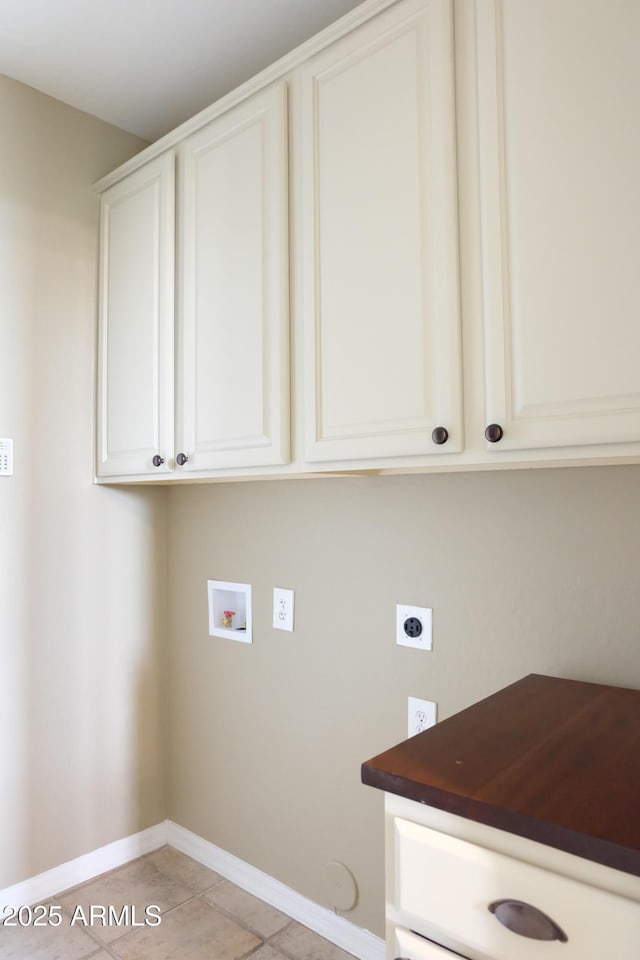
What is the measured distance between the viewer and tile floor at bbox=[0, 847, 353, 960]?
1693mm

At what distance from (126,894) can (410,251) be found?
2021 millimetres

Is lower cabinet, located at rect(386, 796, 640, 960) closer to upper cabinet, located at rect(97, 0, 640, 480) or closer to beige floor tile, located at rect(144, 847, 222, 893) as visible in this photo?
upper cabinet, located at rect(97, 0, 640, 480)

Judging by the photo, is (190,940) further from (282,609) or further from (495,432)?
(495,432)

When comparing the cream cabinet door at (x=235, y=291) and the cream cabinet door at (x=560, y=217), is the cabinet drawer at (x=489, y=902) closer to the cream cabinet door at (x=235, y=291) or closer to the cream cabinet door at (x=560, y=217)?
the cream cabinet door at (x=560, y=217)

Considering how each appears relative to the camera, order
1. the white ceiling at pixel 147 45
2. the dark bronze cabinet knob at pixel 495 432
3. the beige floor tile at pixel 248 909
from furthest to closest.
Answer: the beige floor tile at pixel 248 909 → the white ceiling at pixel 147 45 → the dark bronze cabinet knob at pixel 495 432

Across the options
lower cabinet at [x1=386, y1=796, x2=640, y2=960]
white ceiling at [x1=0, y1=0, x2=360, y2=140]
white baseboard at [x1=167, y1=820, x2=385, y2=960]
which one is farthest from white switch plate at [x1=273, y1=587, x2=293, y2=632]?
white ceiling at [x1=0, y1=0, x2=360, y2=140]

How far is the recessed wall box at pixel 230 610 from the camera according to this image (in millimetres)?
2027

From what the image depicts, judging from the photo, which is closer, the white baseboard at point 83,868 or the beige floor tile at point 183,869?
the white baseboard at point 83,868

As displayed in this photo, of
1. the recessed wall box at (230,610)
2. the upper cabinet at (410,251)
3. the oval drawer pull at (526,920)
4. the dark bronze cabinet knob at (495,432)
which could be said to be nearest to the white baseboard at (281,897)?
the recessed wall box at (230,610)

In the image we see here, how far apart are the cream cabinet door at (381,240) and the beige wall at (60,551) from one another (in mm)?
990

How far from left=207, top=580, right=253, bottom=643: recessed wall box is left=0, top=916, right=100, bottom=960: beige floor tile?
891 mm

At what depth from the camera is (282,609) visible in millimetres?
1906

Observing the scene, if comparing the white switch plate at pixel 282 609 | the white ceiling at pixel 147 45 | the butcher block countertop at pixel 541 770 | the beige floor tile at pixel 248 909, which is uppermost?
the white ceiling at pixel 147 45

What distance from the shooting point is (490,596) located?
58.0 inches
